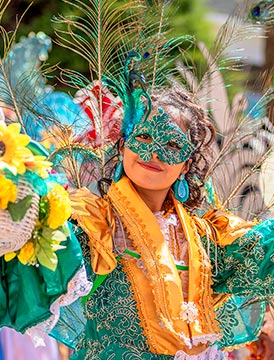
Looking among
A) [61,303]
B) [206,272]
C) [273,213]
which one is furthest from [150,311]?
[273,213]

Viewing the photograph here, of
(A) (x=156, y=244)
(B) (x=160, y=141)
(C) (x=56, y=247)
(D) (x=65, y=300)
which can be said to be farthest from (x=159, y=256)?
(C) (x=56, y=247)

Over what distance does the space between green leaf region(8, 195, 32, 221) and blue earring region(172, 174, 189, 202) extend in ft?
2.83

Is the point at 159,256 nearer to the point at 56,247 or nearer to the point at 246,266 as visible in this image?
the point at 246,266

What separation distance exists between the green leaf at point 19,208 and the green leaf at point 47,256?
4.8 inches

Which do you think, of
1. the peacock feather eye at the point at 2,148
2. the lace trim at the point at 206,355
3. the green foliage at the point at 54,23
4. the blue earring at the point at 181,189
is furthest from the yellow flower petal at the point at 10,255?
the green foliage at the point at 54,23

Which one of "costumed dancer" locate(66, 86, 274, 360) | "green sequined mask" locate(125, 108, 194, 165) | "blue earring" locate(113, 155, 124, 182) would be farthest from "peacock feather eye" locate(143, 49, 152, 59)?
"blue earring" locate(113, 155, 124, 182)

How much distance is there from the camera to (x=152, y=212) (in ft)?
11.0

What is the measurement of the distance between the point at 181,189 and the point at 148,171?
0.69 ft

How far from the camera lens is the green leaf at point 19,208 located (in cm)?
259

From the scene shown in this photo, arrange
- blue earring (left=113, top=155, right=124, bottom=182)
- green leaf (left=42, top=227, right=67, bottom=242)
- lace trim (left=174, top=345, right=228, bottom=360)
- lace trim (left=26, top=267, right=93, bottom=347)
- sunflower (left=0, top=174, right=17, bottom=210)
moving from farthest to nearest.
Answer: blue earring (left=113, top=155, right=124, bottom=182)
lace trim (left=174, top=345, right=228, bottom=360)
lace trim (left=26, top=267, right=93, bottom=347)
green leaf (left=42, top=227, right=67, bottom=242)
sunflower (left=0, top=174, right=17, bottom=210)

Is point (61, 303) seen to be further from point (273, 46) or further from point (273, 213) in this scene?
point (273, 46)

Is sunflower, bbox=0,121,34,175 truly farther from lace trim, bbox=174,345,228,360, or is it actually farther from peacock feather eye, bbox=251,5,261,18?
peacock feather eye, bbox=251,5,261,18

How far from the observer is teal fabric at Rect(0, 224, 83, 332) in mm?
2781

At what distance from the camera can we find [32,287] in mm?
2785
